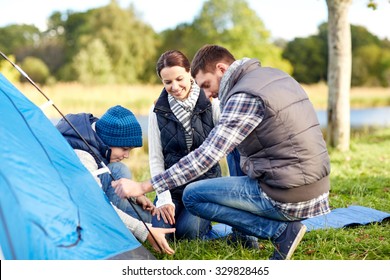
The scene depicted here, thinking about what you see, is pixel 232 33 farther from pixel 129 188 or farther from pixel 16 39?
pixel 129 188

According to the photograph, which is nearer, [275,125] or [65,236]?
[65,236]

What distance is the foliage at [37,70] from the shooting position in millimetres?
30969

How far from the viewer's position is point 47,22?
3831 cm

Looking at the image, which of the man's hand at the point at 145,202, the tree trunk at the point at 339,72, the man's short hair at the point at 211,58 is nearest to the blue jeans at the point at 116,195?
the man's hand at the point at 145,202

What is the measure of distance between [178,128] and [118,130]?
0.49m

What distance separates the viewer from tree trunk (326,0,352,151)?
8.44 meters

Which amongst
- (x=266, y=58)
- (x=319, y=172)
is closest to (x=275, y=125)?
(x=319, y=172)

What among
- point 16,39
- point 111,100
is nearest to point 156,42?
point 16,39

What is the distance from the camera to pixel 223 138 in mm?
2852

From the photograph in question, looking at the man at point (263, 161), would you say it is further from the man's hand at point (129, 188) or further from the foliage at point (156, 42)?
the foliage at point (156, 42)

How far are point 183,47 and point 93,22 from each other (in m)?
6.56
